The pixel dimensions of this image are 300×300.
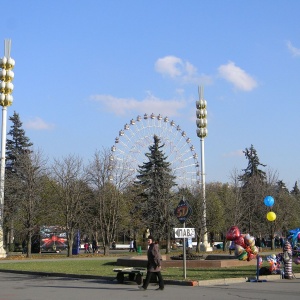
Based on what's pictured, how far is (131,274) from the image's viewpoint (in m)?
19.5

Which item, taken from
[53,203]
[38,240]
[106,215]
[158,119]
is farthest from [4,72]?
[158,119]

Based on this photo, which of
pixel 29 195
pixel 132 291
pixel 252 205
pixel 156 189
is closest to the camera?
pixel 132 291

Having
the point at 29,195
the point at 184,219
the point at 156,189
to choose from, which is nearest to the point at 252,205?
the point at 156,189

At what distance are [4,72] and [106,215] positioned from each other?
16717 millimetres

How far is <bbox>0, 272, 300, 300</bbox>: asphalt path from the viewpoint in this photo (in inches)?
592

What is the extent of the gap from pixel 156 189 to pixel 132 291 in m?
40.0

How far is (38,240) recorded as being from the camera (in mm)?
57844

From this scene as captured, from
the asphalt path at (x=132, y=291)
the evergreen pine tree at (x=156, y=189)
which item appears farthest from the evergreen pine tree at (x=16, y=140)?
the asphalt path at (x=132, y=291)

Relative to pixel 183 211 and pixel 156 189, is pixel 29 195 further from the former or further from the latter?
pixel 183 211

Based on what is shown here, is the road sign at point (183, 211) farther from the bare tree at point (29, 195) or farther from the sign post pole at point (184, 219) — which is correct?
the bare tree at point (29, 195)

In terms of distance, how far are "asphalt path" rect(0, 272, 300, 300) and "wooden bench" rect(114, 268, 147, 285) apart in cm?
24

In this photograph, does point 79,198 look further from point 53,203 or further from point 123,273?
point 123,273

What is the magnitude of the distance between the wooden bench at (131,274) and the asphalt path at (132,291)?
9.4 inches

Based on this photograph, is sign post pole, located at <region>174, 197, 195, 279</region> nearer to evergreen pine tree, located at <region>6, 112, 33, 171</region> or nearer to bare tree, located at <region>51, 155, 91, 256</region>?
bare tree, located at <region>51, 155, 91, 256</region>
